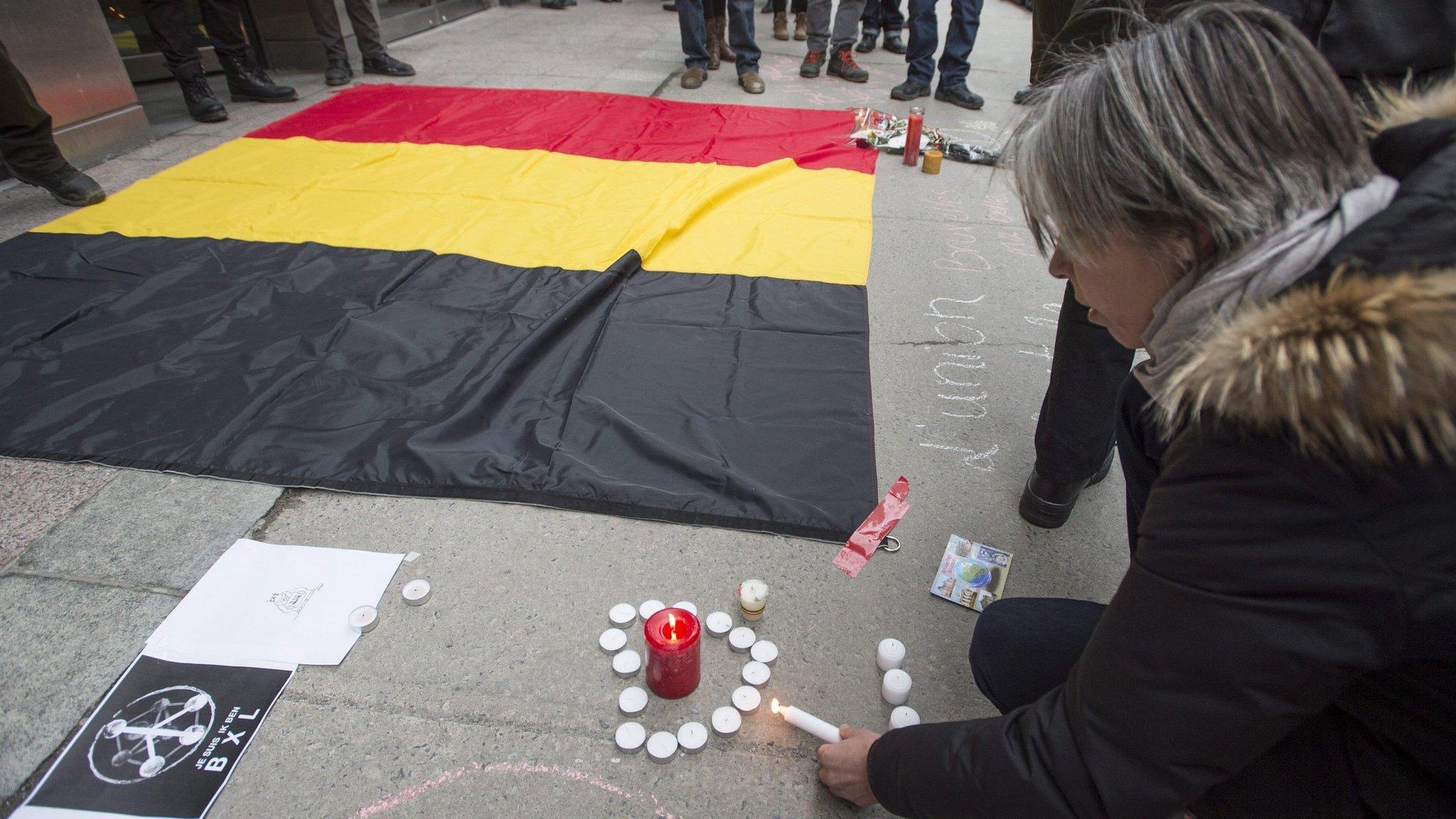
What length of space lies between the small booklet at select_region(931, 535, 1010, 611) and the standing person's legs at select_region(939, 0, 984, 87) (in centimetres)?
421

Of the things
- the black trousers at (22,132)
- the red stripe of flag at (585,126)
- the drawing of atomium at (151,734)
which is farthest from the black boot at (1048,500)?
the black trousers at (22,132)

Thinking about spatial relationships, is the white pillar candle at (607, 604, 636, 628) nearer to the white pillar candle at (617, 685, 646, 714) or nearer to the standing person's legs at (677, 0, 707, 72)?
the white pillar candle at (617, 685, 646, 714)

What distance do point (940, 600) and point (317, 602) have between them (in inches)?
49.7

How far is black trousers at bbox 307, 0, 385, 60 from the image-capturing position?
492 centimetres

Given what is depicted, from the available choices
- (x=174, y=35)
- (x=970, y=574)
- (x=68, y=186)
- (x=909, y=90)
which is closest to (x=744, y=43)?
(x=909, y=90)

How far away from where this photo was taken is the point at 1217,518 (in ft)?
2.01

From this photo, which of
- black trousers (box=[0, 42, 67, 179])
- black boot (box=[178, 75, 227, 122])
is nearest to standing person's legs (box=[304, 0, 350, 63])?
black boot (box=[178, 75, 227, 122])

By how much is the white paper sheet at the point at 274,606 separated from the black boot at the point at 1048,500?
1.42 metres

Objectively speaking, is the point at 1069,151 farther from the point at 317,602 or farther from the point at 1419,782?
the point at 317,602

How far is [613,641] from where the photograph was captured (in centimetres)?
139

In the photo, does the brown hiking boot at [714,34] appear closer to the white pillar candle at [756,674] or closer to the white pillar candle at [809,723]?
the white pillar candle at [756,674]

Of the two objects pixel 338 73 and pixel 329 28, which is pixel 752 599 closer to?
pixel 338 73

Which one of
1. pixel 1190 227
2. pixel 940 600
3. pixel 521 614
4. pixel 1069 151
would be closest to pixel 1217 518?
pixel 1190 227

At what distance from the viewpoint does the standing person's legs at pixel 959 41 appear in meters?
4.71
